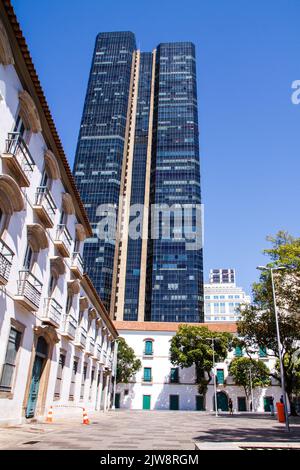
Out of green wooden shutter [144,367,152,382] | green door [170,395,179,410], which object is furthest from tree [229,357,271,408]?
green wooden shutter [144,367,152,382]

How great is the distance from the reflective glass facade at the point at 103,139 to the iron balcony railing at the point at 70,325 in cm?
7194

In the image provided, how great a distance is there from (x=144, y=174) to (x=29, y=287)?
99208 mm

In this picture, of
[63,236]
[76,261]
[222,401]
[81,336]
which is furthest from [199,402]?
[63,236]

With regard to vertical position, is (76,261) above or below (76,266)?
above

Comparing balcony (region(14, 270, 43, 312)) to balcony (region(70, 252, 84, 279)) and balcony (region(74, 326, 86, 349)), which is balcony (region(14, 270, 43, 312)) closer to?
balcony (region(70, 252, 84, 279))

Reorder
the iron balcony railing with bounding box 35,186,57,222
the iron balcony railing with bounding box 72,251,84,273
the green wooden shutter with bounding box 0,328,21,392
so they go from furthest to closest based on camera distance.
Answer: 1. the iron balcony railing with bounding box 72,251,84,273
2. the iron balcony railing with bounding box 35,186,57,222
3. the green wooden shutter with bounding box 0,328,21,392

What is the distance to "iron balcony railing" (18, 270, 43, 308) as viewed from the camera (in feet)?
36.1

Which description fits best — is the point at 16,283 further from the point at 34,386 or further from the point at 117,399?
the point at 117,399

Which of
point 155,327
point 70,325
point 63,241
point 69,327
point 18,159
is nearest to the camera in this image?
point 18,159

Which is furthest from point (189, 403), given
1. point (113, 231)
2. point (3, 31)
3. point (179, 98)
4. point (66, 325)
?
point (179, 98)

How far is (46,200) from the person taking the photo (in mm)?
13375

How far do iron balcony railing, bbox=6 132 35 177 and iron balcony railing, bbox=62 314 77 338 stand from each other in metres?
7.58

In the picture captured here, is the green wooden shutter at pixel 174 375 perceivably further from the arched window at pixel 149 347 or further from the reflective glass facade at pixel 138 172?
the reflective glass facade at pixel 138 172

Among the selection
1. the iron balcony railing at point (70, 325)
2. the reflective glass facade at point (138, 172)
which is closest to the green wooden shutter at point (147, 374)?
the iron balcony railing at point (70, 325)
